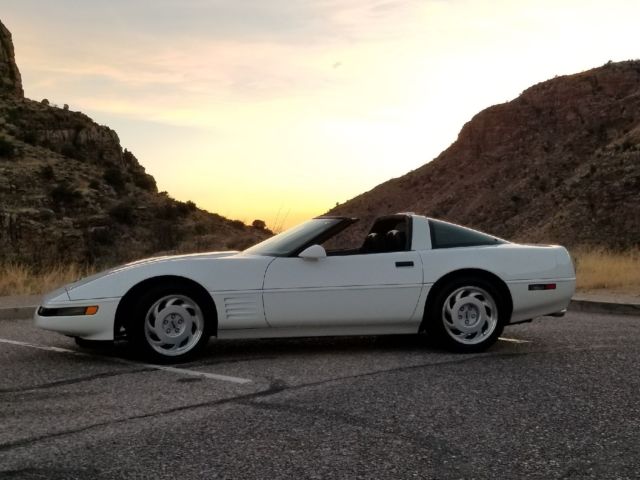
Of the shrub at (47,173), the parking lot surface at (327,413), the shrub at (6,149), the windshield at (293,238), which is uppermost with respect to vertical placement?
the shrub at (6,149)

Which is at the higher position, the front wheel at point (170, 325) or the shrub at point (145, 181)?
the shrub at point (145, 181)

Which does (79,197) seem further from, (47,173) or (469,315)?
(469,315)

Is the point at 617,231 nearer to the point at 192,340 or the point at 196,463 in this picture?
the point at 192,340

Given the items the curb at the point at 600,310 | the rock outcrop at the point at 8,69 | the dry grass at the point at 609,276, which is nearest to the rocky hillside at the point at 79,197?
the rock outcrop at the point at 8,69

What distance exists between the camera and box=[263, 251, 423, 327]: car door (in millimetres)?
7012

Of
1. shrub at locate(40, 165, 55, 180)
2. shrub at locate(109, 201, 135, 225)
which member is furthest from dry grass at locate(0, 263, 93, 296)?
shrub at locate(40, 165, 55, 180)

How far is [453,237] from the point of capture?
7.56m

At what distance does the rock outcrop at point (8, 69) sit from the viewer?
219 ft

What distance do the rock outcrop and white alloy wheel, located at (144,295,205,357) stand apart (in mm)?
63359

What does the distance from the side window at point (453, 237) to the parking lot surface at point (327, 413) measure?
1.02m

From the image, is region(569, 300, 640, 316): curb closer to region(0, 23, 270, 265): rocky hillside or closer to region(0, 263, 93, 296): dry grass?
region(0, 263, 93, 296): dry grass

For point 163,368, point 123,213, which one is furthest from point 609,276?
point 123,213

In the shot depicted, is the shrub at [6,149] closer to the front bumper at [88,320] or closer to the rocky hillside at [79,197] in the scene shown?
the rocky hillside at [79,197]

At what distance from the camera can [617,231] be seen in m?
38.2
